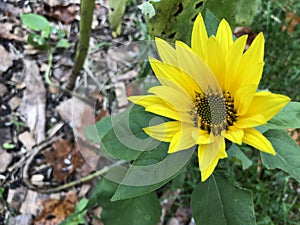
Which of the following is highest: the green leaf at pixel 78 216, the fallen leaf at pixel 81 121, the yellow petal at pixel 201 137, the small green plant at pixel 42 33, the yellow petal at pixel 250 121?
the yellow petal at pixel 250 121

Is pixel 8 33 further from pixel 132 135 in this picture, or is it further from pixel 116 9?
pixel 132 135

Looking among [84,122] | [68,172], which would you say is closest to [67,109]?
[84,122]

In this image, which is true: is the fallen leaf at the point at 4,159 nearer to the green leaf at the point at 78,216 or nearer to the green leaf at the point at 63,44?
the green leaf at the point at 78,216

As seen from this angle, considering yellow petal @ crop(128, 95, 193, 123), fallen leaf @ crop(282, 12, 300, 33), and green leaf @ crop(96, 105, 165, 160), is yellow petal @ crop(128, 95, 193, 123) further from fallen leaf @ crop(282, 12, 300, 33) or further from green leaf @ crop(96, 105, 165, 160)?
fallen leaf @ crop(282, 12, 300, 33)

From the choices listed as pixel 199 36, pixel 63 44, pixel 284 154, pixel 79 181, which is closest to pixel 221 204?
pixel 284 154

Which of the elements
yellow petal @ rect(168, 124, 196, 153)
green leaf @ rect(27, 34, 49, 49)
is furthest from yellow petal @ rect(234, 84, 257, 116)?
green leaf @ rect(27, 34, 49, 49)

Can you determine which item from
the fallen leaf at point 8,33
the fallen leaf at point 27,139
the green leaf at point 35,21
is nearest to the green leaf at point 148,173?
the fallen leaf at point 27,139
